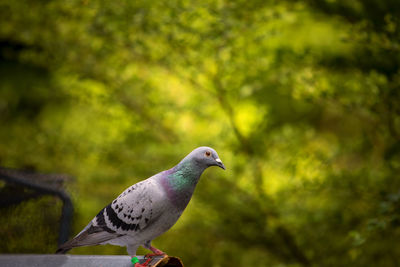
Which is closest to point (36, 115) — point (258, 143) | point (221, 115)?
point (221, 115)

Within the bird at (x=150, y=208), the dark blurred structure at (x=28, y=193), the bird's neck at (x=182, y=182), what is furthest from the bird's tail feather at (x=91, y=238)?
the dark blurred structure at (x=28, y=193)

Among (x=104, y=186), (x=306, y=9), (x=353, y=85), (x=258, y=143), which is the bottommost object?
(x=104, y=186)

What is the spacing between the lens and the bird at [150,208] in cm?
134

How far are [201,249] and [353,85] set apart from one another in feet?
6.32

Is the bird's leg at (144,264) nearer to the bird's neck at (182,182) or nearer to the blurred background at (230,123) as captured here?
the bird's neck at (182,182)

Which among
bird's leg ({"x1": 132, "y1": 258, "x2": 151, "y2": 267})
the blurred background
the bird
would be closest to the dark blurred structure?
the blurred background

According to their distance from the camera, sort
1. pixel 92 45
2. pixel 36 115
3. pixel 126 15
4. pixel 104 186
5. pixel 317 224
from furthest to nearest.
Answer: pixel 36 115
pixel 104 186
pixel 92 45
pixel 317 224
pixel 126 15

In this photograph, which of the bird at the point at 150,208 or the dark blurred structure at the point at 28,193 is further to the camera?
the dark blurred structure at the point at 28,193

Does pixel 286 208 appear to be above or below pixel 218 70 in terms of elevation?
below

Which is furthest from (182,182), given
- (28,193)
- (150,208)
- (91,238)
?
(28,193)

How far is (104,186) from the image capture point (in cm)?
416

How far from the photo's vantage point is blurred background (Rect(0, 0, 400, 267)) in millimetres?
2742

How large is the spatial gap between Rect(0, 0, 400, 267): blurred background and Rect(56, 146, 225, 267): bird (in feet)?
2.27

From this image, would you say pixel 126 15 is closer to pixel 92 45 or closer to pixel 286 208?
pixel 92 45
